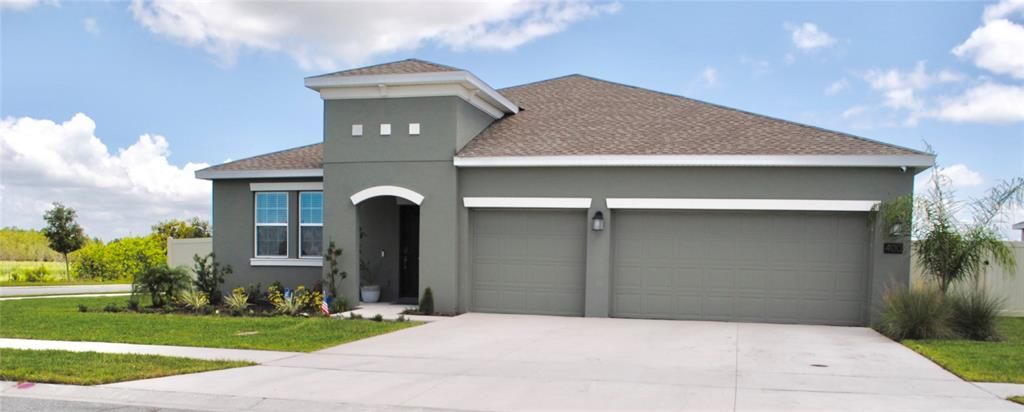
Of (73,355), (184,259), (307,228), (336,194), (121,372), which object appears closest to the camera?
(121,372)

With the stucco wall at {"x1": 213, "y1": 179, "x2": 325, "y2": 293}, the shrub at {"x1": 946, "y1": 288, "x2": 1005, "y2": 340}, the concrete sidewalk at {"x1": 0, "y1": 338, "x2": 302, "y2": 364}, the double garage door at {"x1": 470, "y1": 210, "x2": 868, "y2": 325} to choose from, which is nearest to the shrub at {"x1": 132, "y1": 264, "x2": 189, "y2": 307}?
the stucco wall at {"x1": 213, "y1": 179, "x2": 325, "y2": 293}

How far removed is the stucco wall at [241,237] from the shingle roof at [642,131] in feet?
17.0

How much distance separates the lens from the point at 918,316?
12.7 m

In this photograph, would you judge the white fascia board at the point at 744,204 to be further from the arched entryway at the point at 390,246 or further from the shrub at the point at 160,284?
the shrub at the point at 160,284

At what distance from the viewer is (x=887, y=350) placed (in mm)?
11695

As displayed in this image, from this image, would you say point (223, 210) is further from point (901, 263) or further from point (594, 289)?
point (901, 263)

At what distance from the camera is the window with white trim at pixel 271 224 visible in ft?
60.7

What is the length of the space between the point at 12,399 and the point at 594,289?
→ 9919mm

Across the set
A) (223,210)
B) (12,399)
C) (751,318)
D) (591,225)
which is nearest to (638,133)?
(591,225)

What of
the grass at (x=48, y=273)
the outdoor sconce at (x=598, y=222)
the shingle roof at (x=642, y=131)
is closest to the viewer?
the shingle roof at (x=642, y=131)

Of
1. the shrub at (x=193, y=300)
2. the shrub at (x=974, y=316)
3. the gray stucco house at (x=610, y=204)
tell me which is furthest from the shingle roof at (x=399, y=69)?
the shrub at (x=974, y=316)

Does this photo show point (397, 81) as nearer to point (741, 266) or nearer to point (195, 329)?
point (195, 329)

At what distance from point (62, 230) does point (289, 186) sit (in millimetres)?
18193

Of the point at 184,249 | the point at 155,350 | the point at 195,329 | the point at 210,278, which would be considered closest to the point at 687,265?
the point at 195,329
